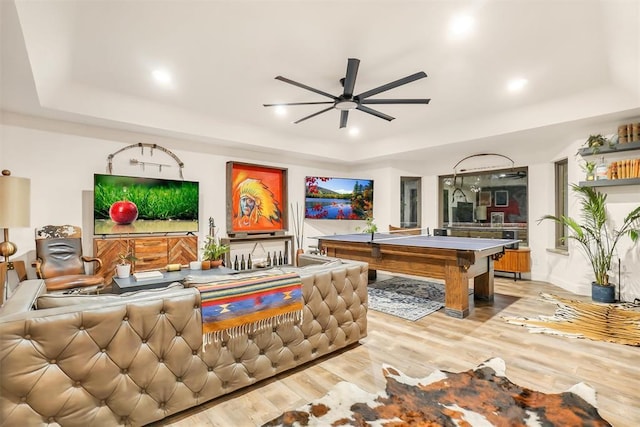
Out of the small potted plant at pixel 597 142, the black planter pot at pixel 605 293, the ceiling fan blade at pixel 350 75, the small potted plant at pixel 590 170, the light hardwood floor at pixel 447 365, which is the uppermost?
the ceiling fan blade at pixel 350 75

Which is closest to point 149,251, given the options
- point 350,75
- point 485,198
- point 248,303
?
point 248,303

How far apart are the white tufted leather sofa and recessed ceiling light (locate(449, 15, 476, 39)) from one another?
10.4 ft

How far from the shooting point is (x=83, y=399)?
1.55 metres

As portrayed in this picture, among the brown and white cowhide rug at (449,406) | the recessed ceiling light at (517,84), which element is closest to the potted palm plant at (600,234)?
the recessed ceiling light at (517,84)

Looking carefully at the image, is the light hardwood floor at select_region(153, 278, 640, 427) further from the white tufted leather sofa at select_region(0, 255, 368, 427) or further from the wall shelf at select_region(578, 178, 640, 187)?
the wall shelf at select_region(578, 178, 640, 187)

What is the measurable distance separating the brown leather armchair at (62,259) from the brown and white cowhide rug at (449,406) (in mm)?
3454

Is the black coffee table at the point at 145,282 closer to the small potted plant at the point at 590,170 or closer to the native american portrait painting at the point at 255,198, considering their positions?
the native american portrait painting at the point at 255,198

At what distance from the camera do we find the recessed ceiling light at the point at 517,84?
13.4 feet

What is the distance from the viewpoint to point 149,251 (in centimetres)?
489

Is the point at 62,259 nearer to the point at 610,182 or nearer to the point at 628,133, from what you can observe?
the point at 610,182

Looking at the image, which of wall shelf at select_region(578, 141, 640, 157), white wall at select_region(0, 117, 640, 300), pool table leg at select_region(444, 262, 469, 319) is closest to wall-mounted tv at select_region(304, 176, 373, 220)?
white wall at select_region(0, 117, 640, 300)

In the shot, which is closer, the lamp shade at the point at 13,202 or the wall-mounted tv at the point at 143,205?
the lamp shade at the point at 13,202

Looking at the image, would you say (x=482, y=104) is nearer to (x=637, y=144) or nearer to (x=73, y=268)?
(x=637, y=144)

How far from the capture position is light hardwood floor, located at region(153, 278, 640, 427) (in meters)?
1.98
